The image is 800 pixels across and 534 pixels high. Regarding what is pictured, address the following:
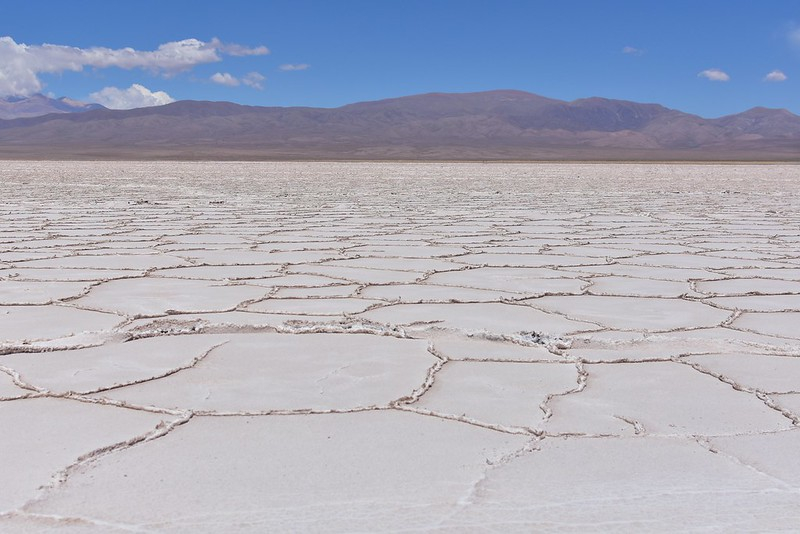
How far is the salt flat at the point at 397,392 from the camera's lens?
120cm

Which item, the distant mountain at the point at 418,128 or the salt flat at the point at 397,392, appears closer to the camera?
the salt flat at the point at 397,392

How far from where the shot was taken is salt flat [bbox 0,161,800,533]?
3.94 feet

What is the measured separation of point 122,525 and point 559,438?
669mm

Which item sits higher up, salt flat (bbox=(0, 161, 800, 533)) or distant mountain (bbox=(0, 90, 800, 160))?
salt flat (bbox=(0, 161, 800, 533))

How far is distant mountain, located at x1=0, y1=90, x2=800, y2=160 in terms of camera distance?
74000mm

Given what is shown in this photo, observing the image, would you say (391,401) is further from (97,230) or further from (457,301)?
(97,230)

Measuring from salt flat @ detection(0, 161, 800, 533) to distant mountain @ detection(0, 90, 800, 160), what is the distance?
183ft

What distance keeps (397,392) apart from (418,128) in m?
91.4

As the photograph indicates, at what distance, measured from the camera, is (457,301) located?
2.69 metres

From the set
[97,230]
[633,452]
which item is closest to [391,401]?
[633,452]

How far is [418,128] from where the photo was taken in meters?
92.0

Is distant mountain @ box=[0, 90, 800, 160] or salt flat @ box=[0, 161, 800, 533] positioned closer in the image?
salt flat @ box=[0, 161, 800, 533]

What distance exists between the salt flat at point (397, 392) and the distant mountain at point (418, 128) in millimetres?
55717

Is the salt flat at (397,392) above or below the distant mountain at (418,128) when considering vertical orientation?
above
